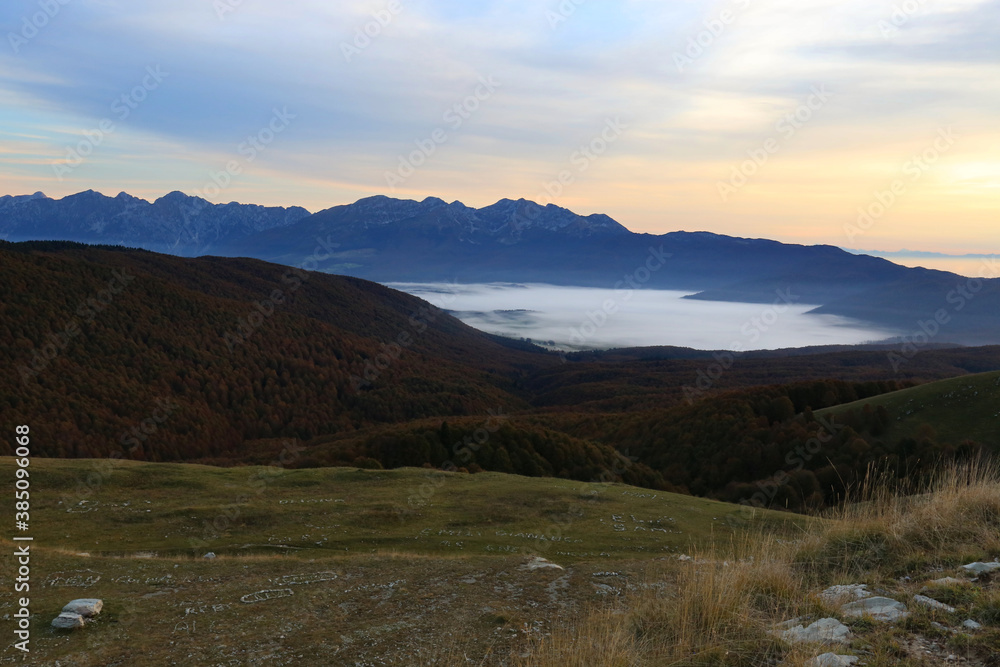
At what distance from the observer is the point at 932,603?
23.1ft

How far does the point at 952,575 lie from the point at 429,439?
1714 inches

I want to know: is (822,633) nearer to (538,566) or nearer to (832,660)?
(832,660)

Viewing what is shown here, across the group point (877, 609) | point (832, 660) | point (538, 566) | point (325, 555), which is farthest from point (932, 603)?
point (325, 555)

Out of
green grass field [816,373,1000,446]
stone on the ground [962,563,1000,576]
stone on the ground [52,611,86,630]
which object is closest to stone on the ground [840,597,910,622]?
stone on the ground [962,563,1000,576]

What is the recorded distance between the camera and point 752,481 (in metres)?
49.5

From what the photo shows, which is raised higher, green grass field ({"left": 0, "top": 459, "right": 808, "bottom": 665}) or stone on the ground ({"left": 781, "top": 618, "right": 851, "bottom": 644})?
stone on the ground ({"left": 781, "top": 618, "right": 851, "bottom": 644})

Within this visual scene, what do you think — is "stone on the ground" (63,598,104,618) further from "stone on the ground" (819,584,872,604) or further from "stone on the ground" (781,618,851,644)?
"stone on the ground" (819,584,872,604)

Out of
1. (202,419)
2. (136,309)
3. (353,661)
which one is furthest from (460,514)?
(136,309)

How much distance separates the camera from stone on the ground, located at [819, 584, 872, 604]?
306 inches

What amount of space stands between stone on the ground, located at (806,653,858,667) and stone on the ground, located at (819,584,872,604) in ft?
6.49

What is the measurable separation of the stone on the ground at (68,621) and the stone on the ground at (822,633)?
35.9 ft

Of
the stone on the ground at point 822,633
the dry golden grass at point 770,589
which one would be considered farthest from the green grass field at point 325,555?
the stone on the ground at point 822,633

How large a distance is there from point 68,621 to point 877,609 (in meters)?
12.4

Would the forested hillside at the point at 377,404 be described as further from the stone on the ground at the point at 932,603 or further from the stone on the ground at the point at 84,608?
the stone on the ground at the point at 84,608
